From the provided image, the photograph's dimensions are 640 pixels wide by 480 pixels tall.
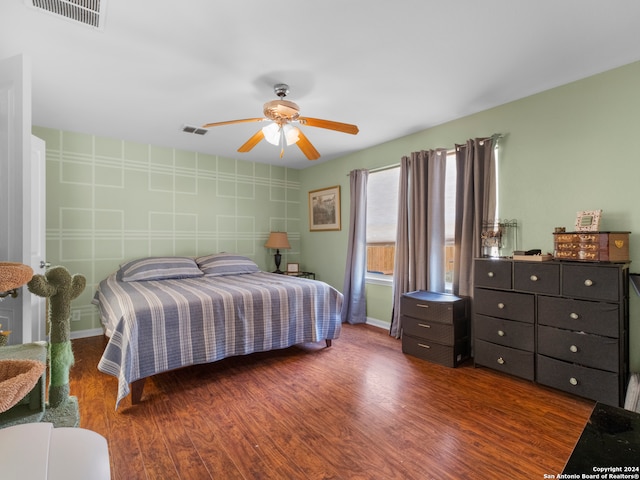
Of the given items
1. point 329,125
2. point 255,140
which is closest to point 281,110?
point 329,125

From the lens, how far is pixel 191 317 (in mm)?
2553

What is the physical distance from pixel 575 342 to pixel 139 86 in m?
3.76

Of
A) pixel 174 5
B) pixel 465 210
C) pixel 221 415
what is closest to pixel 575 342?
pixel 465 210

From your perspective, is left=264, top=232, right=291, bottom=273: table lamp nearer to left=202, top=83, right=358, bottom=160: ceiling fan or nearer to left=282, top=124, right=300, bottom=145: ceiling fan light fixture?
left=202, top=83, right=358, bottom=160: ceiling fan

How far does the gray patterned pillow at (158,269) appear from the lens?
3658 millimetres

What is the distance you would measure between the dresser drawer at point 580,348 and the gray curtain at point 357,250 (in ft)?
7.32

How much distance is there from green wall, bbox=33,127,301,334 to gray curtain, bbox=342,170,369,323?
1.44 m

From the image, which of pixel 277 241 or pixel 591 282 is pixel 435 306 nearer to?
pixel 591 282

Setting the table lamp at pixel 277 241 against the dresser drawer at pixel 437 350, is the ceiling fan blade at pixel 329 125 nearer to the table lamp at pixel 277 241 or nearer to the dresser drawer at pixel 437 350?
the dresser drawer at pixel 437 350

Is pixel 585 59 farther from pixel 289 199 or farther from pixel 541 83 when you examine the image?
pixel 289 199

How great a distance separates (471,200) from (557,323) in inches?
50.0

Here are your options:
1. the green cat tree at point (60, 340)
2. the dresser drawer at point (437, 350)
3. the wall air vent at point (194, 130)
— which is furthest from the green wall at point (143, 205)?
the green cat tree at point (60, 340)

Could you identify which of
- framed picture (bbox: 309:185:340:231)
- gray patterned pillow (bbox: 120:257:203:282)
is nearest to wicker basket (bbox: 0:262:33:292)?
gray patterned pillow (bbox: 120:257:203:282)

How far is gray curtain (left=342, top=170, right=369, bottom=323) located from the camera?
434cm
